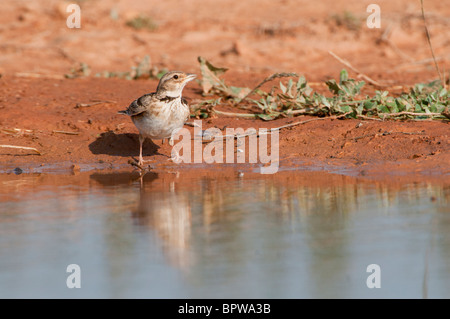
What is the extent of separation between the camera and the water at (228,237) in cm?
405

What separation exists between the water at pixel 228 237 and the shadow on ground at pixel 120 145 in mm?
1653

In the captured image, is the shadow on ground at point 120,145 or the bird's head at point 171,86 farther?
the shadow on ground at point 120,145

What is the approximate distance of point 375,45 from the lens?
50.4 feet

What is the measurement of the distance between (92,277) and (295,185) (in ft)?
10.1

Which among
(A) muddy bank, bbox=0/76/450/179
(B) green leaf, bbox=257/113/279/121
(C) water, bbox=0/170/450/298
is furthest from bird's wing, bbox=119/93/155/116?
Result: (B) green leaf, bbox=257/113/279/121

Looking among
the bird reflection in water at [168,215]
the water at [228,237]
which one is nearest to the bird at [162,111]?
the bird reflection in water at [168,215]

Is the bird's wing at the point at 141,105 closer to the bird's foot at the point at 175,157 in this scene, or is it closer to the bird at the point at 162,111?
the bird at the point at 162,111

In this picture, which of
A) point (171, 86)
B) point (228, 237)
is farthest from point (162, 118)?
point (228, 237)

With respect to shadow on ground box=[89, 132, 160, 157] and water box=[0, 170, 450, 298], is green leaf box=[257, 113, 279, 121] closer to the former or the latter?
shadow on ground box=[89, 132, 160, 157]

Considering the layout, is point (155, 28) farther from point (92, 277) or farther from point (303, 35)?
point (92, 277)

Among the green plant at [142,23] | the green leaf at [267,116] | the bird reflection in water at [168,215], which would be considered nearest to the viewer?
the bird reflection in water at [168,215]

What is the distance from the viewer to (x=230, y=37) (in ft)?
52.3
